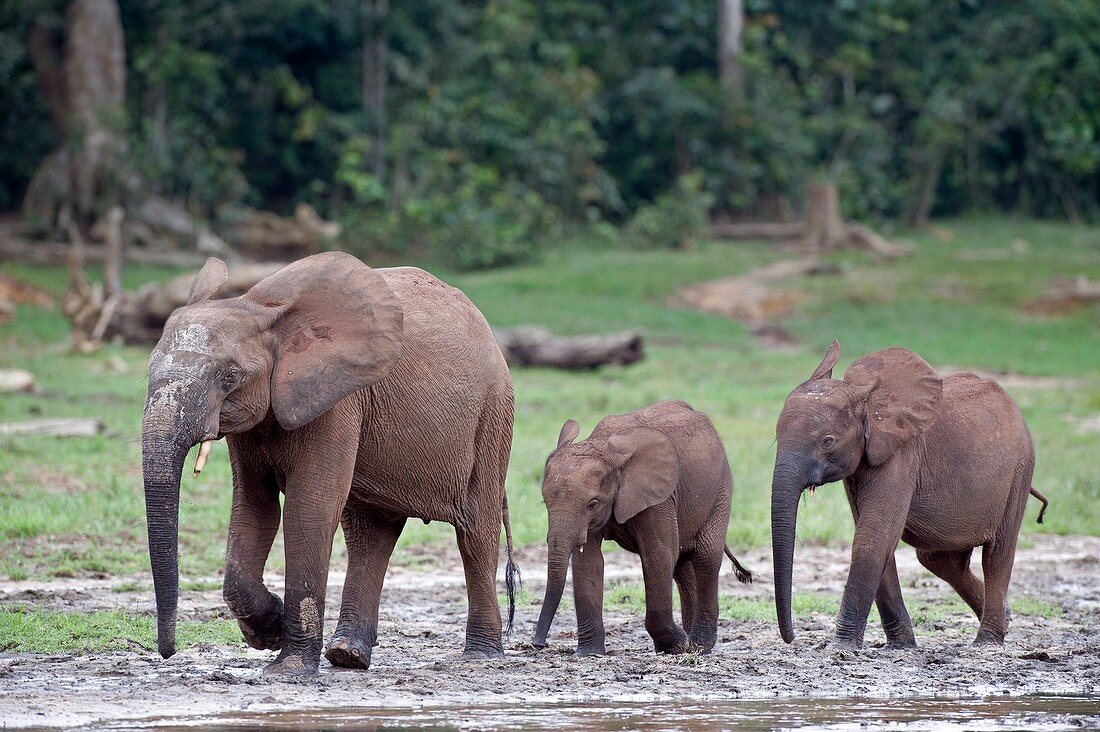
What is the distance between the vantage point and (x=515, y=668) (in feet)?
22.9

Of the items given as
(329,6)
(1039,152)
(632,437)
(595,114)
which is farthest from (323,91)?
(632,437)

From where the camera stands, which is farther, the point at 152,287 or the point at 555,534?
the point at 152,287

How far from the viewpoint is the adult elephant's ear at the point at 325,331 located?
20.2 ft

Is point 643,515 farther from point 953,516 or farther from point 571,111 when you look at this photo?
point 571,111

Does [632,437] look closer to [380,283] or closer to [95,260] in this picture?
[380,283]

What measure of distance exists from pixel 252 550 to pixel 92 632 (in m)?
1.31

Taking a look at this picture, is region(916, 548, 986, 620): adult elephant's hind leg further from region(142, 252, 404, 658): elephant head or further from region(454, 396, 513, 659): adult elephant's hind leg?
region(142, 252, 404, 658): elephant head

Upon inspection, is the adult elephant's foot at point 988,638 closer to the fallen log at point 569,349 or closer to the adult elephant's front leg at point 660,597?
the adult elephant's front leg at point 660,597

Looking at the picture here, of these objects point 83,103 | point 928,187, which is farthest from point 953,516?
point 928,187

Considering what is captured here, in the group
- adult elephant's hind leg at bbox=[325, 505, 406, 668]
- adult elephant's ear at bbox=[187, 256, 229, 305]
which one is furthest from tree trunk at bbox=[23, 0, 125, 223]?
adult elephant's ear at bbox=[187, 256, 229, 305]

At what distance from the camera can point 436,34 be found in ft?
115

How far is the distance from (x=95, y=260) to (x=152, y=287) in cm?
815

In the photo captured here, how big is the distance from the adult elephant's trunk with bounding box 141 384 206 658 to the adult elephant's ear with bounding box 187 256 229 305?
2.42 feet

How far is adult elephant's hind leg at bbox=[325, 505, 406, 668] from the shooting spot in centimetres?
675
